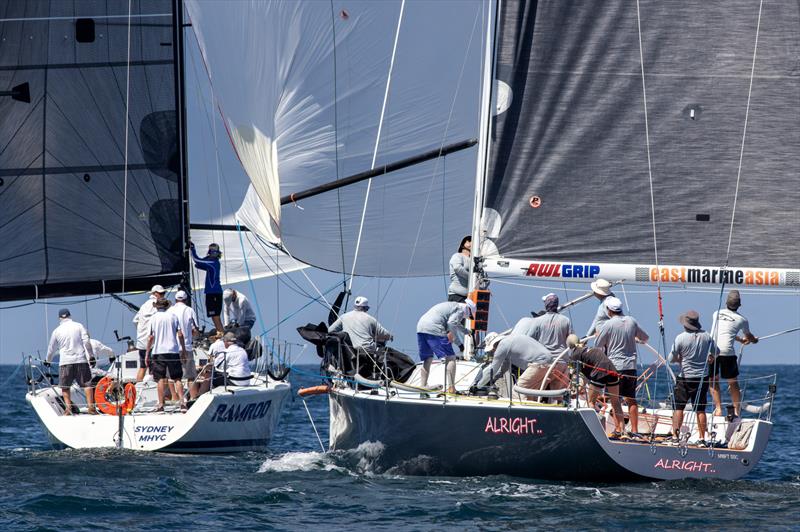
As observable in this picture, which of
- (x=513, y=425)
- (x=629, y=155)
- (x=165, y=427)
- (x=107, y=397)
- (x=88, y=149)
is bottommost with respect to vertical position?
(x=165, y=427)

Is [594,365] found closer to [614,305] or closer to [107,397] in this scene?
[614,305]

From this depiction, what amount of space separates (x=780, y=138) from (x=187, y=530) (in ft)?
27.9

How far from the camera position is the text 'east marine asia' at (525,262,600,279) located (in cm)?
1602

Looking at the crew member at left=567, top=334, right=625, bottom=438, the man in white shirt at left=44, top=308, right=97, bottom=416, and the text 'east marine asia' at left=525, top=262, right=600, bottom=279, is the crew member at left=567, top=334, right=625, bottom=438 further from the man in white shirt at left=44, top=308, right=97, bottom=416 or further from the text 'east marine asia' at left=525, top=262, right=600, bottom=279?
the man in white shirt at left=44, top=308, right=97, bottom=416

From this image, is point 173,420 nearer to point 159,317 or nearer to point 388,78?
point 159,317

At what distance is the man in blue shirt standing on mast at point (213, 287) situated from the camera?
64.8 ft

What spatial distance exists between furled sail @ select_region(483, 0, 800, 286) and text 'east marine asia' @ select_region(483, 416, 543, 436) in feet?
9.95

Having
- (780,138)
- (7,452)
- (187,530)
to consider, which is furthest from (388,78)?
(187,530)

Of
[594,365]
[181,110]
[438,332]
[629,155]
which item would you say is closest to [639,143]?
[629,155]

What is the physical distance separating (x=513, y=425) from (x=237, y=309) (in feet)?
24.7

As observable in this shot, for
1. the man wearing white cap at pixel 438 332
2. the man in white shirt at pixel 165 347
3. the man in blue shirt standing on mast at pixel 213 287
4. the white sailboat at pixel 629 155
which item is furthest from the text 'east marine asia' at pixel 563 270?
the man in blue shirt standing on mast at pixel 213 287

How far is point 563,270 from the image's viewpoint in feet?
52.6

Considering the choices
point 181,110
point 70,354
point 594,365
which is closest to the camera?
point 594,365

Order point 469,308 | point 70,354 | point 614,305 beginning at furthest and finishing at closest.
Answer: point 70,354 → point 469,308 → point 614,305
